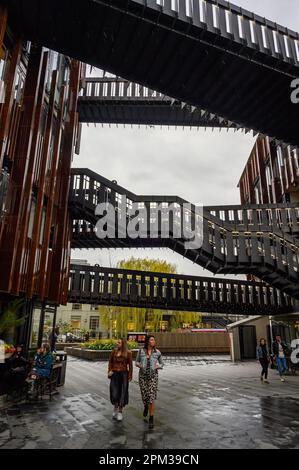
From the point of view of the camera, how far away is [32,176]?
12.8 metres

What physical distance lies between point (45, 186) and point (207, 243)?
25.5ft

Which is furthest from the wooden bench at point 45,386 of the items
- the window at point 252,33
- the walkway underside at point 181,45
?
the window at point 252,33

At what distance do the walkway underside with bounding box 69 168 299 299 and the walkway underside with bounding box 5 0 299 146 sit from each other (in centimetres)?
566

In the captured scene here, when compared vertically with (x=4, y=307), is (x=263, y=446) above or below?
below

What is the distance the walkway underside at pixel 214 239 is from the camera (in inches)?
609

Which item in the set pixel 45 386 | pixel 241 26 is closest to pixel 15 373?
pixel 45 386

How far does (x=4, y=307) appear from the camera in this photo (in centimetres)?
1216

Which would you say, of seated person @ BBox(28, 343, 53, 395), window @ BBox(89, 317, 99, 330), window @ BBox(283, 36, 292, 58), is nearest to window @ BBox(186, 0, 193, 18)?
window @ BBox(283, 36, 292, 58)

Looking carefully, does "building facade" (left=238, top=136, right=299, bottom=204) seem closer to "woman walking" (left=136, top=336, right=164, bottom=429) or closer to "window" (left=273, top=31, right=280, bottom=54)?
"window" (left=273, top=31, right=280, bottom=54)

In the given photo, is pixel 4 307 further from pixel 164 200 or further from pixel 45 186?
pixel 164 200

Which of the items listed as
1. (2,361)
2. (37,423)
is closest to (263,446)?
(37,423)

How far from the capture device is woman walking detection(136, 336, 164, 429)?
772 cm

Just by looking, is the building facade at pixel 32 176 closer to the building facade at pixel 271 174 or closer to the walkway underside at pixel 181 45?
the walkway underside at pixel 181 45

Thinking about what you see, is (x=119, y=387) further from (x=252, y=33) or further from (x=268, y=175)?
(x=268, y=175)
